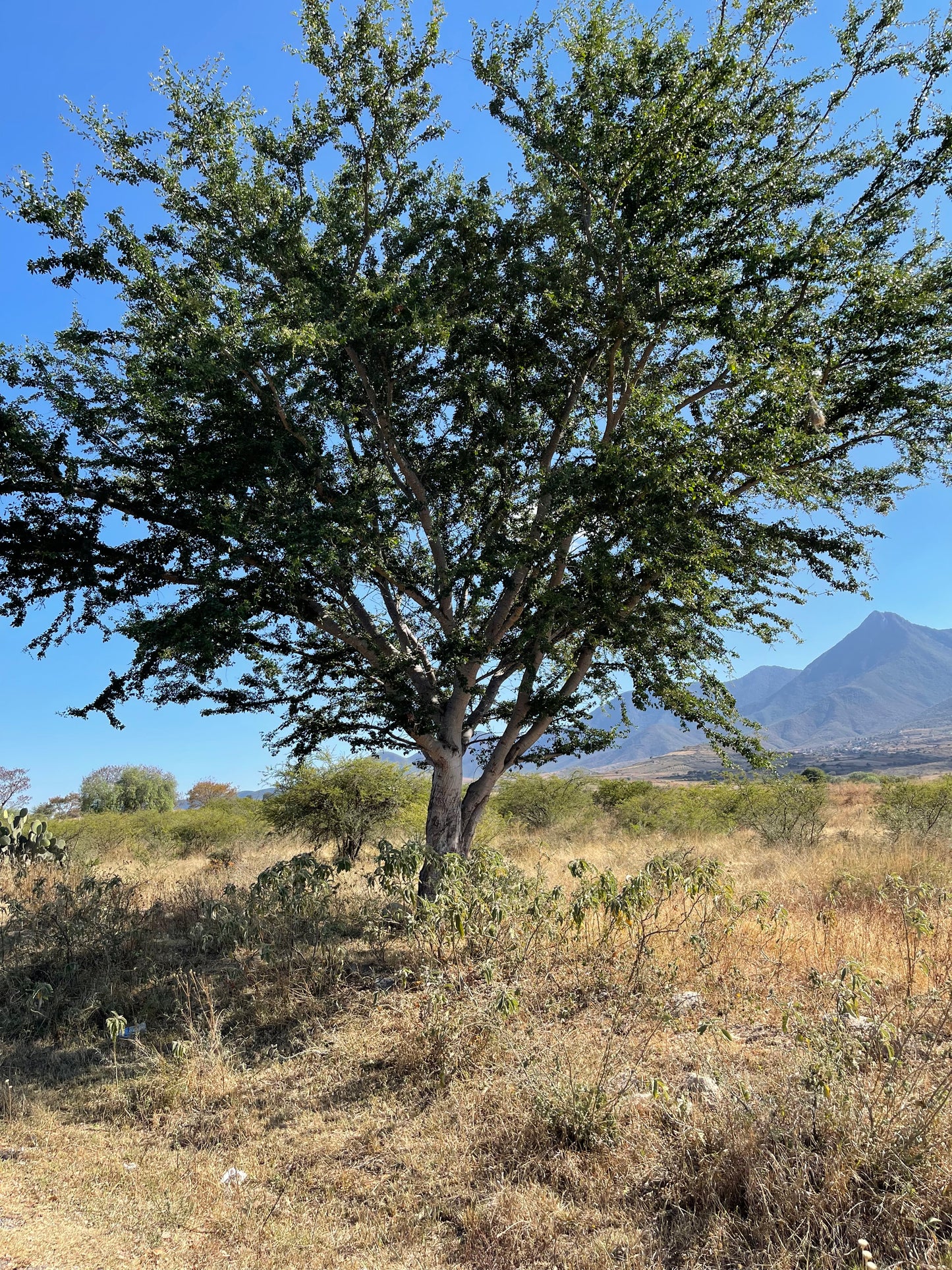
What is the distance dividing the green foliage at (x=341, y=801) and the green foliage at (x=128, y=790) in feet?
83.4

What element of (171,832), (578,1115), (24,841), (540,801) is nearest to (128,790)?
(171,832)

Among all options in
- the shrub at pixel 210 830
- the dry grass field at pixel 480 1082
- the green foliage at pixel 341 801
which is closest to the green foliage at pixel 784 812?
the green foliage at pixel 341 801

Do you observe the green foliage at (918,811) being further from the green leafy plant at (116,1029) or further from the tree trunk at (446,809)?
the green leafy plant at (116,1029)

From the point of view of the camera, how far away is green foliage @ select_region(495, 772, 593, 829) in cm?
2905

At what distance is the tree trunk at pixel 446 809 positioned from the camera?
9.91 metres

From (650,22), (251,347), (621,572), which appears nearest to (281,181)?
(251,347)

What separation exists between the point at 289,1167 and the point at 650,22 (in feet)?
38.1

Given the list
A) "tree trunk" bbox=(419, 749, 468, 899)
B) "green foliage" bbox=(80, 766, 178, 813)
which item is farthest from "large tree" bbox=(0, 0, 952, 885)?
"green foliage" bbox=(80, 766, 178, 813)

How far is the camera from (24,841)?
13469 millimetres

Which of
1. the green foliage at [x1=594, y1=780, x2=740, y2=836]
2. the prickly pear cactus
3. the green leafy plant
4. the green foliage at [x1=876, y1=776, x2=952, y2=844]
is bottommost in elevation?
the green foliage at [x1=876, y1=776, x2=952, y2=844]

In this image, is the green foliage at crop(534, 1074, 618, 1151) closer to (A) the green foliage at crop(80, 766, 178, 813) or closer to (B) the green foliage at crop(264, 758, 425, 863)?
(B) the green foliage at crop(264, 758, 425, 863)

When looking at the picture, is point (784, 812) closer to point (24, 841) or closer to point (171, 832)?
point (24, 841)

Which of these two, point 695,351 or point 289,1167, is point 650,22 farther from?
point 289,1167

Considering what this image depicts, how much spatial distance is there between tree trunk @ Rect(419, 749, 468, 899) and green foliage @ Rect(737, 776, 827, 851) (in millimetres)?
13876
